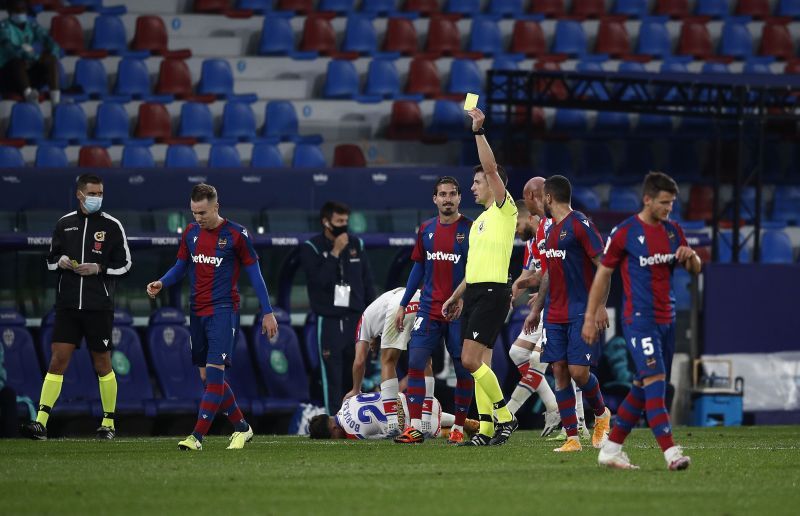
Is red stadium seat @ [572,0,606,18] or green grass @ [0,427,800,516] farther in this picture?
red stadium seat @ [572,0,606,18]

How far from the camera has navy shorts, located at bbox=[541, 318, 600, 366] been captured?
11.6 meters

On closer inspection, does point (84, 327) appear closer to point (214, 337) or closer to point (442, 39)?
point (214, 337)

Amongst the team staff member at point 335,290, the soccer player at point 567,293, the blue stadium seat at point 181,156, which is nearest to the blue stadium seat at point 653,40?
the blue stadium seat at point 181,156

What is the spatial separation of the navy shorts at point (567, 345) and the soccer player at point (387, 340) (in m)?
2.13

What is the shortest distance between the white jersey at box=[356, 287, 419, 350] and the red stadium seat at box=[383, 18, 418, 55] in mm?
10865

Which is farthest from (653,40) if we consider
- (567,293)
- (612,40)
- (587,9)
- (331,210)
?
(567,293)

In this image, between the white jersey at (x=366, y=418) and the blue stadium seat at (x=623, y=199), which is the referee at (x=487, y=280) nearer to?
the white jersey at (x=366, y=418)

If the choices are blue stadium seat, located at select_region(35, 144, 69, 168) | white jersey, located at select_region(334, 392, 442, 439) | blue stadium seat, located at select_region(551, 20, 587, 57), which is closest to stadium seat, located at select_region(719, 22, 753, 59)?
blue stadium seat, located at select_region(551, 20, 587, 57)

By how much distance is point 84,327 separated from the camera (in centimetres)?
1393

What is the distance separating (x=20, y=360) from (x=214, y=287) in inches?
193

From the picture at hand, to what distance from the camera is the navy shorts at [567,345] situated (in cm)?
1155

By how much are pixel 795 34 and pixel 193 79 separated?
35.8 ft

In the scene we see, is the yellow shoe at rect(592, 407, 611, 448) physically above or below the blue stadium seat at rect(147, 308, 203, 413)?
below

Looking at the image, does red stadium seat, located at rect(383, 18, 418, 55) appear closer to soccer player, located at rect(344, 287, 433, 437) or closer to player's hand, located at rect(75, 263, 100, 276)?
soccer player, located at rect(344, 287, 433, 437)
